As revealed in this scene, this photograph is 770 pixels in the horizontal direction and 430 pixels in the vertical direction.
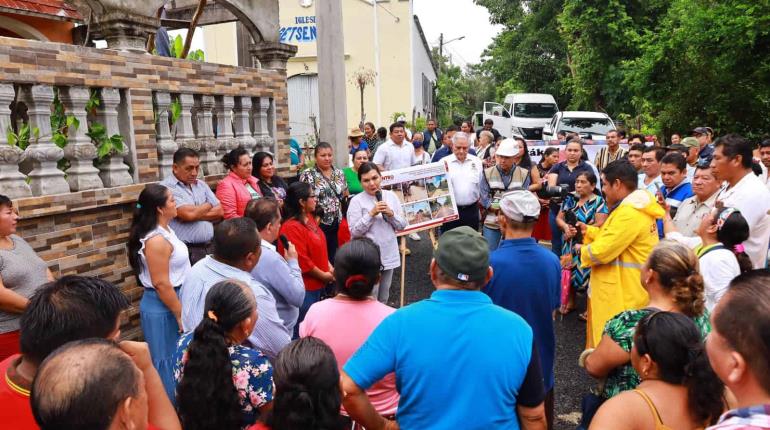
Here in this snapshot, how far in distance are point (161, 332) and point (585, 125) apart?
16305 millimetres

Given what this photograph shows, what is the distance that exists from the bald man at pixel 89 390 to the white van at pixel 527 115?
21068 millimetres

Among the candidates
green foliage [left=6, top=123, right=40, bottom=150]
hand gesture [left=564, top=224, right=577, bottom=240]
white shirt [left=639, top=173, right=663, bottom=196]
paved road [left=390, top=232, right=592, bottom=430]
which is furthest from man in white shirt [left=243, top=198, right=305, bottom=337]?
white shirt [left=639, top=173, right=663, bottom=196]

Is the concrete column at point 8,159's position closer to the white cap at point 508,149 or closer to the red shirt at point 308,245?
the red shirt at point 308,245

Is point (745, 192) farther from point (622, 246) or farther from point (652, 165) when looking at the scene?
point (652, 165)

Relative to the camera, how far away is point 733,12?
12242 millimetres

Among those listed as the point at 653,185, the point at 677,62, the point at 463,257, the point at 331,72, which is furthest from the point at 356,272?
the point at 677,62

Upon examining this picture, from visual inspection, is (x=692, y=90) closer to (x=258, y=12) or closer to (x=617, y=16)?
(x=617, y=16)

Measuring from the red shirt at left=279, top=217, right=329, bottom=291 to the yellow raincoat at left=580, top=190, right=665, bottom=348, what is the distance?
2.01 metres

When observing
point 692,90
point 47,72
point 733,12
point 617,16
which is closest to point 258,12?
point 47,72

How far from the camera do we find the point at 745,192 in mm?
4332

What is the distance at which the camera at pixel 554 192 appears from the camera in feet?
21.7

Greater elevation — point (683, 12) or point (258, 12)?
point (683, 12)

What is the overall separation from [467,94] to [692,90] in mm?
44380

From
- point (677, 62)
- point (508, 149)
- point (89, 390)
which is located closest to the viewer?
point (89, 390)
